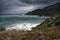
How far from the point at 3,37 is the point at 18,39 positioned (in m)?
0.94

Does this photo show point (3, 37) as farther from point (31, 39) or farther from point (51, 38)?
point (51, 38)

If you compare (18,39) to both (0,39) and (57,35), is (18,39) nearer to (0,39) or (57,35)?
(0,39)

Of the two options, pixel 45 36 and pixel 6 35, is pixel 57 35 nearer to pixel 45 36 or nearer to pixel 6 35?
pixel 45 36

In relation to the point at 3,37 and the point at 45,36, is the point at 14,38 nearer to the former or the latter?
the point at 3,37

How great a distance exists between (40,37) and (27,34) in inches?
40.7

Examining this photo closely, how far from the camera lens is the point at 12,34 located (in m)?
14.4

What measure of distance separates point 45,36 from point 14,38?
1.78 m

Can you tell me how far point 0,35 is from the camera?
14492 millimetres

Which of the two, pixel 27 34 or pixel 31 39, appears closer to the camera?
pixel 31 39

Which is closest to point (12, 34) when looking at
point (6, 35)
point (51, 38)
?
point (6, 35)

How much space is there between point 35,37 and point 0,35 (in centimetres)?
213

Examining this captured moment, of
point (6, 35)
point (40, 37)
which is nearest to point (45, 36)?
point (40, 37)

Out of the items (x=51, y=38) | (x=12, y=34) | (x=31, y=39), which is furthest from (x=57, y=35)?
(x=12, y=34)

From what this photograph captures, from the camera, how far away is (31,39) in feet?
44.9
